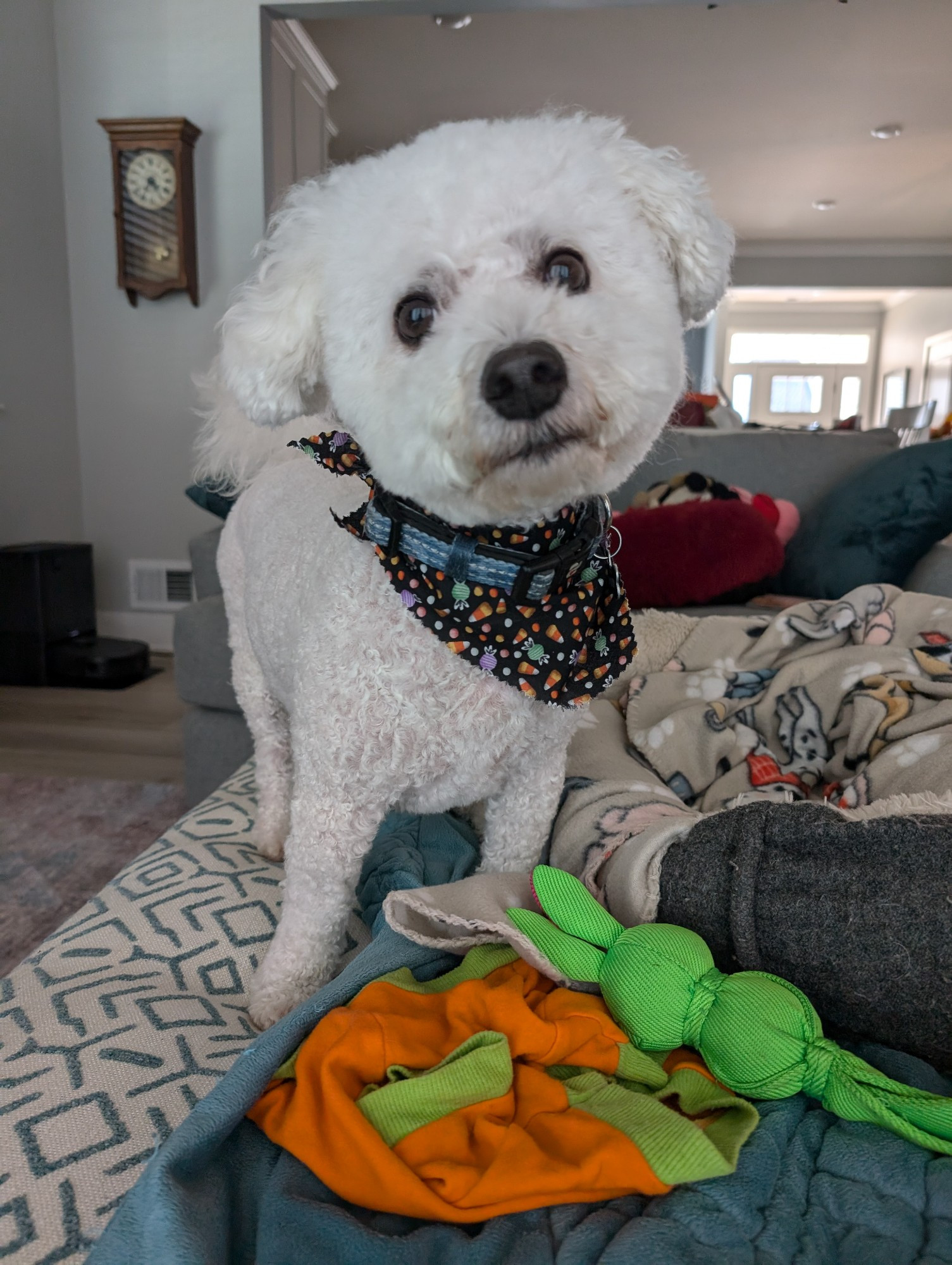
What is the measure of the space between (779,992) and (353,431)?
0.56 meters

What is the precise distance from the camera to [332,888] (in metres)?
0.82

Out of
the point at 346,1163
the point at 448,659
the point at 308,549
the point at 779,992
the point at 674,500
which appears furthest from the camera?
the point at 674,500

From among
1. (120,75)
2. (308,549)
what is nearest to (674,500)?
(308,549)

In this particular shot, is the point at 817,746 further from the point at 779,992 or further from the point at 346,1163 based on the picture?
the point at 346,1163

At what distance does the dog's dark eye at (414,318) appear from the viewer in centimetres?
66

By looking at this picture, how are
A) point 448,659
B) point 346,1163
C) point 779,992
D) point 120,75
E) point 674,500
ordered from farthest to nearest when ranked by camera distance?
point 120,75 < point 674,500 < point 448,659 < point 779,992 < point 346,1163

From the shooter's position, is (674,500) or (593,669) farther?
(674,500)

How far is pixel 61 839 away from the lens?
68.7 inches

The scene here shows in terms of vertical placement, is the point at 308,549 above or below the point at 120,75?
below

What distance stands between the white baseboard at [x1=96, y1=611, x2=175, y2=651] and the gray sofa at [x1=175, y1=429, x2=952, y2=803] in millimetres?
1753

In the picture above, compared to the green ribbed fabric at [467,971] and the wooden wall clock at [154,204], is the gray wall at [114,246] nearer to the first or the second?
the wooden wall clock at [154,204]

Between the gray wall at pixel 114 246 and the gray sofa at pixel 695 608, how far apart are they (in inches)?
67.5

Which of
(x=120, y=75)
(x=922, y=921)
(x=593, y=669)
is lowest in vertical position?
(x=922, y=921)

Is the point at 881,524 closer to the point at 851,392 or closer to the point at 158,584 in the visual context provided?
→ the point at 158,584
